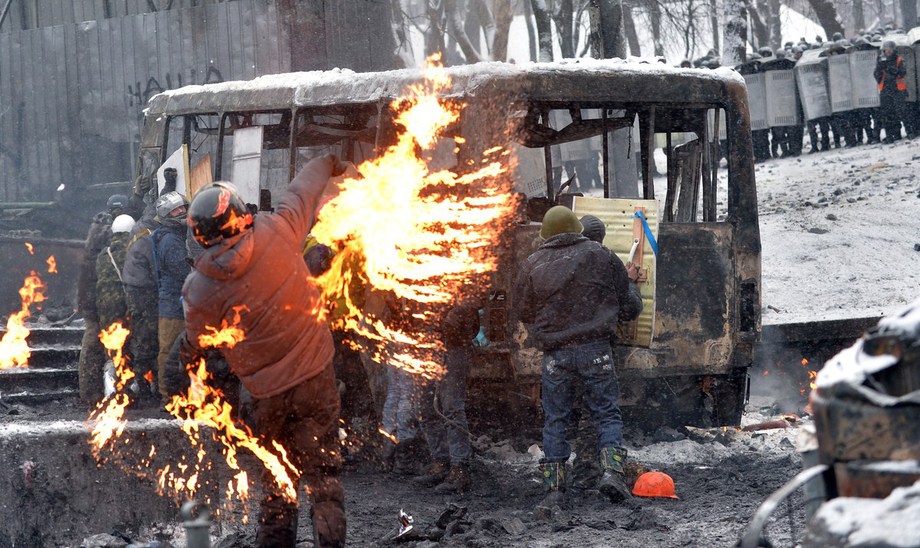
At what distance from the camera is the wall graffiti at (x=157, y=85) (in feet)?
54.5

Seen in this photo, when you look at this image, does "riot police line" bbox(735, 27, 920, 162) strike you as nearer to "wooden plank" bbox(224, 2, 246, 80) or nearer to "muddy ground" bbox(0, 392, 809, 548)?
"wooden plank" bbox(224, 2, 246, 80)

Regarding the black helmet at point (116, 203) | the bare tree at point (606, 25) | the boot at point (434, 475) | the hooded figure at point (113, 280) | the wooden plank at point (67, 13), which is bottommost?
the boot at point (434, 475)

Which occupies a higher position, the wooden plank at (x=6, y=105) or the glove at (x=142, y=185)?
the wooden plank at (x=6, y=105)

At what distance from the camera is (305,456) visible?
5.52m

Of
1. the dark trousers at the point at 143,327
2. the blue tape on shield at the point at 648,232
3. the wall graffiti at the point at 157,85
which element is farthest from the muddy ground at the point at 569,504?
the wall graffiti at the point at 157,85

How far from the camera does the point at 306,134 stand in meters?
9.34

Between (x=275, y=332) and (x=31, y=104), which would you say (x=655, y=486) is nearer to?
(x=275, y=332)

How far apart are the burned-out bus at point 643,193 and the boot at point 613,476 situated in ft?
3.84

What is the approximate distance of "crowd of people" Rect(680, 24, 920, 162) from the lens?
18.9 meters

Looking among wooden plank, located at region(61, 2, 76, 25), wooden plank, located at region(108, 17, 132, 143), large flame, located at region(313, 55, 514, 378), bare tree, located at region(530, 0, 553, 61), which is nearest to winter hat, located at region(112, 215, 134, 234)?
large flame, located at region(313, 55, 514, 378)

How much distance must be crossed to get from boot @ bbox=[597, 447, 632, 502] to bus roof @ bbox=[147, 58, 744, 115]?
259 centimetres

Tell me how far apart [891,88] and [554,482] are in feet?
47.5

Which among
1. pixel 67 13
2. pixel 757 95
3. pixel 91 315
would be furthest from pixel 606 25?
pixel 67 13

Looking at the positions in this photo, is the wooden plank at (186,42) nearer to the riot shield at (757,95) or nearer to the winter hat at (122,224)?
the winter hat at (122,224)
